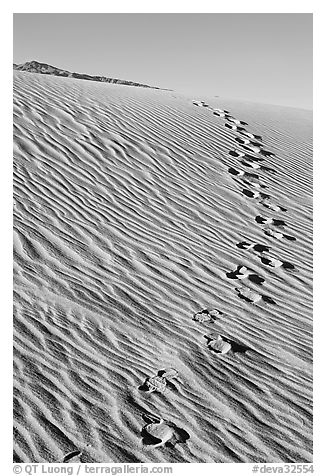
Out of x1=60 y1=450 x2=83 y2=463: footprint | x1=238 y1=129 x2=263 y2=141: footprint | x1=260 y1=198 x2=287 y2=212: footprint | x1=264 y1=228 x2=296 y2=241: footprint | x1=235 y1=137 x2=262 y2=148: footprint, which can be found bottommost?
x1=60 y1=450 x2=83 y2=463: footprint

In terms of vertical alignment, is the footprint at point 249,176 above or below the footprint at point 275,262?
above

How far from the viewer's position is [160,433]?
312 cm

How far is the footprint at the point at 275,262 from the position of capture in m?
5.20

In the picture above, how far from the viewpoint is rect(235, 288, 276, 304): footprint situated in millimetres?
4547

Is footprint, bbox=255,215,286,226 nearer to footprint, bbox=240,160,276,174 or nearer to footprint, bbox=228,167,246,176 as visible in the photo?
footprint, bbox=228,167,246,176

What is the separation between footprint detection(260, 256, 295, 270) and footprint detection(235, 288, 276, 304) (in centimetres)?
64

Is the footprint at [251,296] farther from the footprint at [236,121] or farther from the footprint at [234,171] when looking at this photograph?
the footprint at [236,121]

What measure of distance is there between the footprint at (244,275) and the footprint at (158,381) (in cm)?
152

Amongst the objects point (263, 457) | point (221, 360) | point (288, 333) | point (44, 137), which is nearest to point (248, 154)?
point (44, 137)

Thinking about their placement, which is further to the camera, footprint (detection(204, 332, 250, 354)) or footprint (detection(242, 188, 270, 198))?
footprint (detection(242, 188, 270, 198))

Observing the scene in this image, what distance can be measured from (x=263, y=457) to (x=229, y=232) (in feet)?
9.73

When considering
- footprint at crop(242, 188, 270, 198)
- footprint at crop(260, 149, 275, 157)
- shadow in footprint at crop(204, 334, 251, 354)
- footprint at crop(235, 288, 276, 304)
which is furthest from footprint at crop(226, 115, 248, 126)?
shadow in footprint at crop(204, 334, 251, 354)

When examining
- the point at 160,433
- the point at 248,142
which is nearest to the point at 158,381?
the point at 160,433

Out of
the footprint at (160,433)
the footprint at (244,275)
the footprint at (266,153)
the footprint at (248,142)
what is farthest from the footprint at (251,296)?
the footprint at (248,142)
